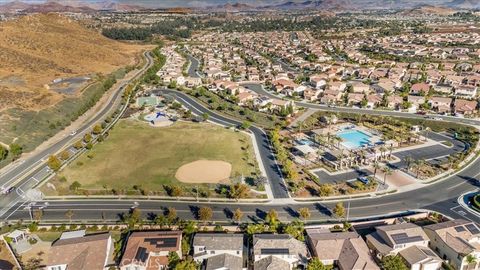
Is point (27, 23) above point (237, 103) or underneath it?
above

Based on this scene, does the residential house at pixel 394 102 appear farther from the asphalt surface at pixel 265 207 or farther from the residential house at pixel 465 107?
the asphalt surface at pixel 265 207

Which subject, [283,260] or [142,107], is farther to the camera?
[142,107]

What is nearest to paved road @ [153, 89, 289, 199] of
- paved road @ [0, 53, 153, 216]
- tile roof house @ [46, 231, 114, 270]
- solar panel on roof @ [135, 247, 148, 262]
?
solar panel on roof @ [135, 247, 148, 262]

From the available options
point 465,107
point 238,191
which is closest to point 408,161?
point 238,191

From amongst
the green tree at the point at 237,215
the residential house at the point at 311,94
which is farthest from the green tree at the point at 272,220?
the residential house at the point at 311,94

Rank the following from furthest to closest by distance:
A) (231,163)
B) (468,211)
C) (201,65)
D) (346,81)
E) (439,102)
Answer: (201,65) → (346,81) → (439,102) → (231,163) → (468,211)

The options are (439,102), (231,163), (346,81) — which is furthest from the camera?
(346,81)

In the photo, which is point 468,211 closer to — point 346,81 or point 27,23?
point 346,81

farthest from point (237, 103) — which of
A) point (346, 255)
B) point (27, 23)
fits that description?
point (27, 23)
